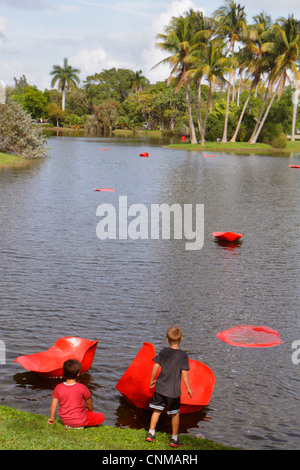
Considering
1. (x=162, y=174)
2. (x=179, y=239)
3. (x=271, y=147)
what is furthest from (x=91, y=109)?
(x=179, y=239)

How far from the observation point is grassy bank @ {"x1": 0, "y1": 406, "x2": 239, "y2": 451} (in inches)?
225

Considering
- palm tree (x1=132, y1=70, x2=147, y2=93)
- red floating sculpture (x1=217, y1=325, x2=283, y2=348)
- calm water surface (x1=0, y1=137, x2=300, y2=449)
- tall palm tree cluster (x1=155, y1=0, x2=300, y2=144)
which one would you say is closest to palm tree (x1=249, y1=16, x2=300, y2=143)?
tall palm tree cluster (x1=155, y1=0, x2=300, y2=144)

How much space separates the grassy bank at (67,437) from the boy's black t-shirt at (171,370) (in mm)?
513

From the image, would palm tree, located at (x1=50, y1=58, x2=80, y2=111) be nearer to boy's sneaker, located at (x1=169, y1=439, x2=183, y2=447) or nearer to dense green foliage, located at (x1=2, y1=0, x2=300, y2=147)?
dense green foliage, located at (x1=2, y1=0, x2=300, y2=147)

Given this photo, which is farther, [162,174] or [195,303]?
[162,174]

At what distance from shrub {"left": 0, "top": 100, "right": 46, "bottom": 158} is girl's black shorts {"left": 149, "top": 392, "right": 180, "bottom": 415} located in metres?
34.9

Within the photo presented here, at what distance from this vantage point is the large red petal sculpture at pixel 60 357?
758cm

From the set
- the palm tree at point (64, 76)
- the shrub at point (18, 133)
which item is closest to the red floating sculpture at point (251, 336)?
the shrub at point (18, 133)

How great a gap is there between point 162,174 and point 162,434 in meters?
28.8

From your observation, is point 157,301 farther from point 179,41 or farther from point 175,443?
point 179,41

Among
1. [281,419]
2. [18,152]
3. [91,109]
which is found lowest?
[281,419]
